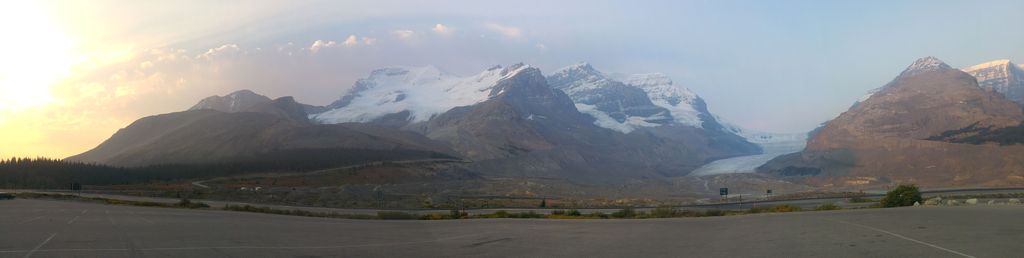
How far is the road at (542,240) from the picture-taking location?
67.8 ft

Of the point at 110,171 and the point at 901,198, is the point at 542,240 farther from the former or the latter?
the point at 110,171

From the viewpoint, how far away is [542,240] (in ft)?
87.2

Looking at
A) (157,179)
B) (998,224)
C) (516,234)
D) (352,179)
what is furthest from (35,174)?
(998,224)

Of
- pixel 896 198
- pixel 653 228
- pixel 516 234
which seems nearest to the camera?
pixel 516 234

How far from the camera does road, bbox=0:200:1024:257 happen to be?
67.8ft

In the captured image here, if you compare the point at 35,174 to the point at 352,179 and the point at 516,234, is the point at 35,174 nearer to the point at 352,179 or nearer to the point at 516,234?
the point at 352,179

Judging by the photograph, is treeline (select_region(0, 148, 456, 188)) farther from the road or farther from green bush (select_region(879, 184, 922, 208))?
green bush (select_region(879, 184, 922, 208))

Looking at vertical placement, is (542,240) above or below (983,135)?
below

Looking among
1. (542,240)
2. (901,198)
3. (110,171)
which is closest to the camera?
(542,240)

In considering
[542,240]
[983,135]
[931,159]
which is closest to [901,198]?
[542,240]

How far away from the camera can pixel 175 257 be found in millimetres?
20344

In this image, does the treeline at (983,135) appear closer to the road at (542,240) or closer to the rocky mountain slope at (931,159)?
the rocky mountain slope at (931,159)

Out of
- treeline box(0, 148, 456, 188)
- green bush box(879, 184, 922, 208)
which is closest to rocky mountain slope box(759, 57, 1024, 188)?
green bush box(879, 184, 922, 208)

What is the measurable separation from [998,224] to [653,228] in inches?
491
